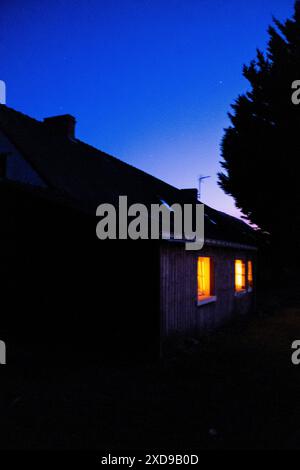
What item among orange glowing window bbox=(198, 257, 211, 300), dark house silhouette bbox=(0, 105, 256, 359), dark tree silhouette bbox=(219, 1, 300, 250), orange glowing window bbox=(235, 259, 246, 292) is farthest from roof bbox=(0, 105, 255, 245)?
dark tree silhouette bbox=(219, 1, 300, 250)

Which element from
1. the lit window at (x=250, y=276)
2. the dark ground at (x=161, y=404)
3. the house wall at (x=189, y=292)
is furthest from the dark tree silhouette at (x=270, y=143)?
the dark ground at (x=161, y=404)

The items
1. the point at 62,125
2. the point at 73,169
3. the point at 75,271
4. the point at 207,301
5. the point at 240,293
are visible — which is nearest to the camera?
the point at 75,271

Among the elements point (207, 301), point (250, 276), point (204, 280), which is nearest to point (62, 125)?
point (204, 280)

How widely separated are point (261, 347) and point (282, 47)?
2086 centimetres

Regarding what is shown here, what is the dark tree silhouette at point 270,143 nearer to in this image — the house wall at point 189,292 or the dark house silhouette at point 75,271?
the house wall at point 189,292

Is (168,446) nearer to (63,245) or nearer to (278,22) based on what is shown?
(63,245)

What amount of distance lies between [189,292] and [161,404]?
175 inches

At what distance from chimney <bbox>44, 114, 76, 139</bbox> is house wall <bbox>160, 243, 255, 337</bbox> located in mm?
8110

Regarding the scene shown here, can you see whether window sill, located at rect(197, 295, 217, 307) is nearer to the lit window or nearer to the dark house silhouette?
the dark house silhouette

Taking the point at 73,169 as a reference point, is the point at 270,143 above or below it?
above

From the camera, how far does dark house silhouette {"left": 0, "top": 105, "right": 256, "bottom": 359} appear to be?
329 inches

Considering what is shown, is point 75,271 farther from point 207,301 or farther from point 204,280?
point 204,280

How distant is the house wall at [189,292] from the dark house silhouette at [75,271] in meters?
0.03

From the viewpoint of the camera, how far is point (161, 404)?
221 inches
